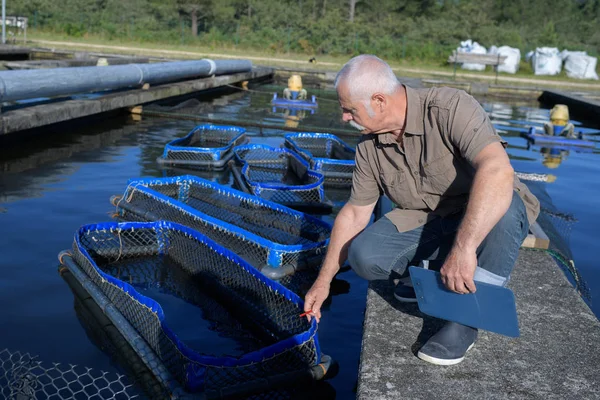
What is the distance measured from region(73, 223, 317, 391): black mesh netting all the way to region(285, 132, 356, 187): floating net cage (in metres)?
3.19

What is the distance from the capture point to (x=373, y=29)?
40.8 meters

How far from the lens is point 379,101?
298 cm

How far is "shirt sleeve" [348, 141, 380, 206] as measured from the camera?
3.40 m

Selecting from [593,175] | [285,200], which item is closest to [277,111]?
[593,175]

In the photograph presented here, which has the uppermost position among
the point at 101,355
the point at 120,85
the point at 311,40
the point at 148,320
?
the point at 311,40

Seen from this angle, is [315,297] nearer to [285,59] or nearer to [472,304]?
[472,304]

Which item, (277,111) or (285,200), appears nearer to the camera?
(285,200)

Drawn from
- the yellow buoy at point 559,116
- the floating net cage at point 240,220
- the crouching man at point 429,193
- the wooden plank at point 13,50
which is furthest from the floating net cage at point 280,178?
the wooden plank at point 13,50

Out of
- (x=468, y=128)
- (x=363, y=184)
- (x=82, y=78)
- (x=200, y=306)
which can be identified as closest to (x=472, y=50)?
(x=82, y=78)

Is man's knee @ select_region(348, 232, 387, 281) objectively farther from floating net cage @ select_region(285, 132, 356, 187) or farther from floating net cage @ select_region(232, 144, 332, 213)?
floating net cage @ select_region(285, 132, 356, 187)

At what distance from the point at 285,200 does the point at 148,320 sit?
332cm

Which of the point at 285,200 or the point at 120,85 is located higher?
the point at 120,85

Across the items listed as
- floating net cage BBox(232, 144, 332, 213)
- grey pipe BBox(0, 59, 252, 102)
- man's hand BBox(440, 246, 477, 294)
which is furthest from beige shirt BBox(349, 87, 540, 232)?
grey pipe BBox(0, 59, 252, 102)

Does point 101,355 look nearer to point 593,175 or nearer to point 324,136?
point 324,136
